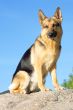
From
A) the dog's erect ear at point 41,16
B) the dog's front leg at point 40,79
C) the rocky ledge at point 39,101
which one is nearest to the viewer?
the rocky ledge at point 39,101

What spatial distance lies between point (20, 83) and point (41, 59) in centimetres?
119

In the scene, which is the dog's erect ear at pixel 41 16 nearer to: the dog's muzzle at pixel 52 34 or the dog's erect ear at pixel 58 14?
the dog's erect ear at pixel 58 14

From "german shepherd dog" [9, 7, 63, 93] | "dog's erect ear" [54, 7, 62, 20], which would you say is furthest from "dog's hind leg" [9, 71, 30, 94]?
"dog's erect ear" [54, 7, 62, 20]

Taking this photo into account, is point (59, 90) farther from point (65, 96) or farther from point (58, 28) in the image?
point (58, 28)

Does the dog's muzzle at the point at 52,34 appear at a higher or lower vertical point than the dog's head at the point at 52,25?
lower

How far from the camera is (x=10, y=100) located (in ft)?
56.2

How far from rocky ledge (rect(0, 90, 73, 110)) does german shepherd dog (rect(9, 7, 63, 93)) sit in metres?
0.70

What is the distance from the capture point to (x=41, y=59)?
59.7 ft

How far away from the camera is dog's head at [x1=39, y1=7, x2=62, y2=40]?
18.2 metres

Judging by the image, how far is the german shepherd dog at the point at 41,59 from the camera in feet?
59.6

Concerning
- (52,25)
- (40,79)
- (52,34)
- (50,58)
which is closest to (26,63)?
(40,79)

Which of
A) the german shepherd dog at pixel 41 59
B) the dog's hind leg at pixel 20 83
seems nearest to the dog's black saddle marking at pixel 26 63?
the german shepherd dog at pixel 41 59

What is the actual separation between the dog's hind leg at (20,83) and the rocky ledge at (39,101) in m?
0.77

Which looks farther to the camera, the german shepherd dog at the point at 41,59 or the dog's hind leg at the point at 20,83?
the dog's hind leg at the point at 20,83
